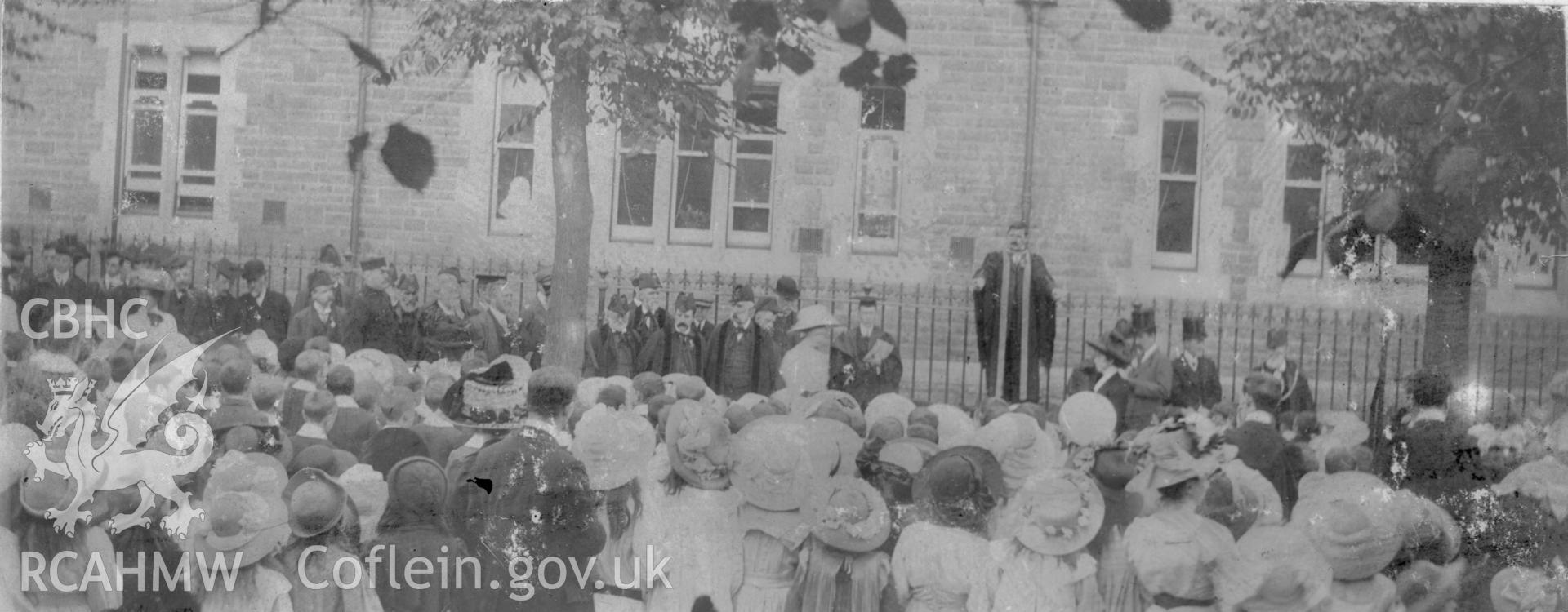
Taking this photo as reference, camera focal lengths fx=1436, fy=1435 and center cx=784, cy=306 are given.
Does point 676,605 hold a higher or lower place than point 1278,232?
lower

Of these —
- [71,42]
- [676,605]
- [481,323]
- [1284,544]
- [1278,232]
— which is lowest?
[676,605]

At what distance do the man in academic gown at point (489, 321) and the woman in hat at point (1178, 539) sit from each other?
249 centimetres

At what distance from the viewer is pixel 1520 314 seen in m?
5.52

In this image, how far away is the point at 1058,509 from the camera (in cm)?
538

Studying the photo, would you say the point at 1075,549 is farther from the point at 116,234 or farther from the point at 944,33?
Answer: the point at 116,234

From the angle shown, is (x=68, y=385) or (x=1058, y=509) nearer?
(x=1058, y=509)

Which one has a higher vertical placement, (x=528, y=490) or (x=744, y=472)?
(x=744, y=472)

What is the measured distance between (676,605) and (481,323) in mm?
1314

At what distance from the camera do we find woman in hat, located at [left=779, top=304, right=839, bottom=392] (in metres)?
5.46

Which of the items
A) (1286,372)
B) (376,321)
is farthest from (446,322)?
(1286,372)

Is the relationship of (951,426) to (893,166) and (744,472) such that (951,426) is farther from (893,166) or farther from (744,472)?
(893,166)

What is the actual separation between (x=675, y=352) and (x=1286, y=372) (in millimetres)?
2322

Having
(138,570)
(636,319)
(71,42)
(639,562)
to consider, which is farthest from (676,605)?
(71,42)

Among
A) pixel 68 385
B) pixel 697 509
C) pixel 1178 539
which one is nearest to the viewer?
pixel 1178 539
